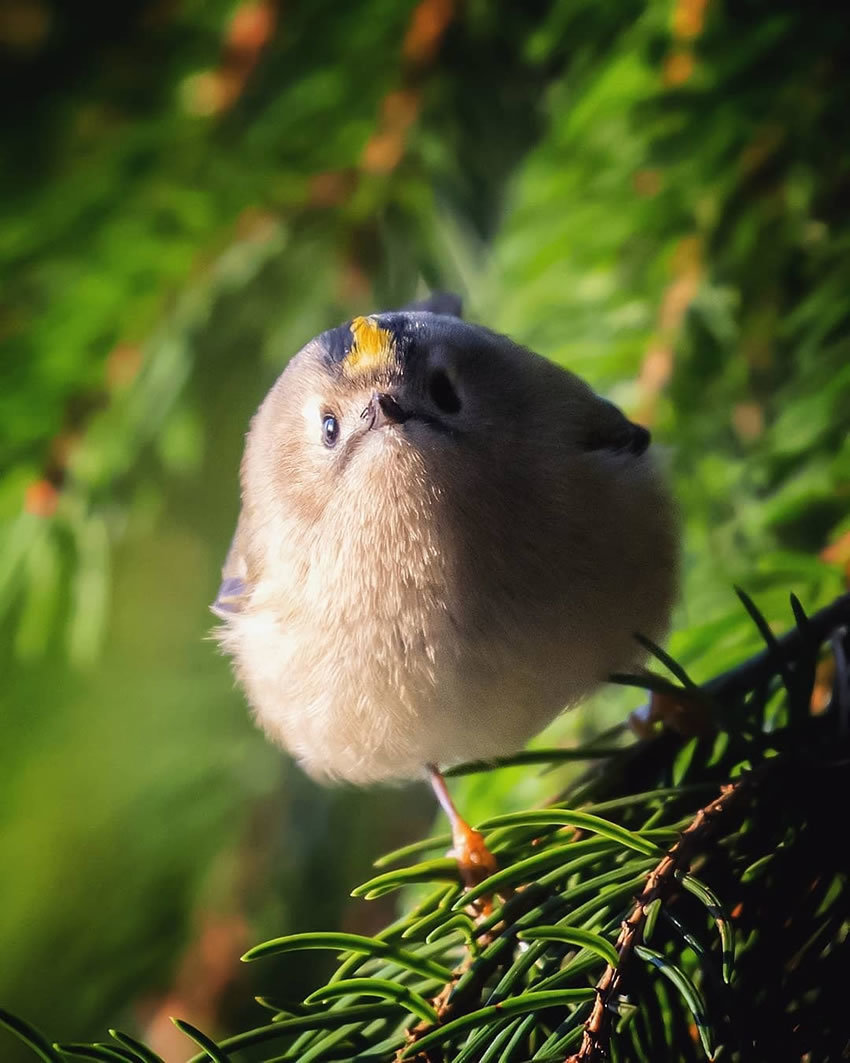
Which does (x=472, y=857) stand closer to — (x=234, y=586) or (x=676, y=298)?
(x=234, y=586)

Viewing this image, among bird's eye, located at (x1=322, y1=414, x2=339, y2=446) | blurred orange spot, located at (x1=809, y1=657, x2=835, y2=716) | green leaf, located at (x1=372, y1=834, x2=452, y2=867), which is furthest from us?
bird's eye, located at (x1=322, y1=414, x2=339, y2=446)

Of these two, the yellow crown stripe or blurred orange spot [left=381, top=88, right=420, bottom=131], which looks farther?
blurred orange spot [left=381, top=88, right=420, bottom=131]

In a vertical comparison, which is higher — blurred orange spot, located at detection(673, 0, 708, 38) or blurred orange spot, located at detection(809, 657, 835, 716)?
blurred orange spot, located at detection(673, 0, 708, 38)

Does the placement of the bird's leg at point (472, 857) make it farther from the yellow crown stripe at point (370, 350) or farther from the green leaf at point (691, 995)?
the yellow crown stripe at point (370, 350)

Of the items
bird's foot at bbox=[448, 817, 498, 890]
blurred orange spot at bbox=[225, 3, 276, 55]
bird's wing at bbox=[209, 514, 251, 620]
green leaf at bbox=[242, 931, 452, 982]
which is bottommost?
green leaf at bbox=[242, 931, 452, 982]

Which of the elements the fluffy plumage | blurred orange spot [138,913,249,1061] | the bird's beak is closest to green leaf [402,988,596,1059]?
the fluffy plumage

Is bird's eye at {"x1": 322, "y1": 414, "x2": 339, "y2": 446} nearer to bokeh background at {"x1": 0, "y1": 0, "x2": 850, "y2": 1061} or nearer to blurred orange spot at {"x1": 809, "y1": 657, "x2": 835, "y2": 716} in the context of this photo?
bokeh background at {"x1": 0, "y1": 0, "x2": 850, "y2": 1061}

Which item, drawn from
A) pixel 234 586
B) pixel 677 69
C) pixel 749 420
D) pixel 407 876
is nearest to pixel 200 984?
pixel 234 586

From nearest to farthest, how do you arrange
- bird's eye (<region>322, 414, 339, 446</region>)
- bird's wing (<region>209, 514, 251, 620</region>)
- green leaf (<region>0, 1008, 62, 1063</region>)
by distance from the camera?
green leaf (<region>0, 1008, 62, 1063</region>) < bird's eye (<region>322, 414, 339, 446</region>) < bird's wing (<region>209, 514, 251, 620</region>)

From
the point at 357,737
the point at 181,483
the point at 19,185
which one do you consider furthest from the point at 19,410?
the point at 181,483
